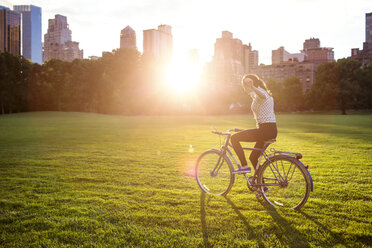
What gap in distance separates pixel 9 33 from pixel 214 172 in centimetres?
19928

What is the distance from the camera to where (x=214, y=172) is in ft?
22.6

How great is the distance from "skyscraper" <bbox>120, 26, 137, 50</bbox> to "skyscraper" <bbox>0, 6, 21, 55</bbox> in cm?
5927

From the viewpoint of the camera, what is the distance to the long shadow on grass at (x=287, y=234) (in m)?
4.21

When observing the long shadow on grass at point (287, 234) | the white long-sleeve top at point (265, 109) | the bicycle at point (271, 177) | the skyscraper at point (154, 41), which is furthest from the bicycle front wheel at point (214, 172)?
the skyscraper at point (154, 41)

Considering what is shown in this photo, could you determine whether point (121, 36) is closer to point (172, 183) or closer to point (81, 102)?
point (81, 102)

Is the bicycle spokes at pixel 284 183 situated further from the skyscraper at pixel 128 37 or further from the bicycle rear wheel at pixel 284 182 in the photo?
the skyscraper at pixel 128 37

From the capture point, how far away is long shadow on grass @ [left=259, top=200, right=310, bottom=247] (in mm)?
4211

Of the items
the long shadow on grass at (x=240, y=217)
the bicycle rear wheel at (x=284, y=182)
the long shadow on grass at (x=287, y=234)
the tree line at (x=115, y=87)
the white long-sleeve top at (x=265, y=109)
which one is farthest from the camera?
the tree line at (x=115, y=87)

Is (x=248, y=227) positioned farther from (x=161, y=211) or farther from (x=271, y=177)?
(x=161, y=211)

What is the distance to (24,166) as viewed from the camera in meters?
9.70

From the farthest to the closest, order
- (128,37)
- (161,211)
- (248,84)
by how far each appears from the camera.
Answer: (128,37) < (248,84) < (161,211)

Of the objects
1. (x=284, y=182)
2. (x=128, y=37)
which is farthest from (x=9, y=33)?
(x=284, y=182)

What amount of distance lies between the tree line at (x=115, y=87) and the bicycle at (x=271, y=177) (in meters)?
61.7

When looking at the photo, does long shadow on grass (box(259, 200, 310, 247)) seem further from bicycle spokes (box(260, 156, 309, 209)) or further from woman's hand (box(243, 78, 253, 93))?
woman's hand (box(243, 78, 253, 93))
